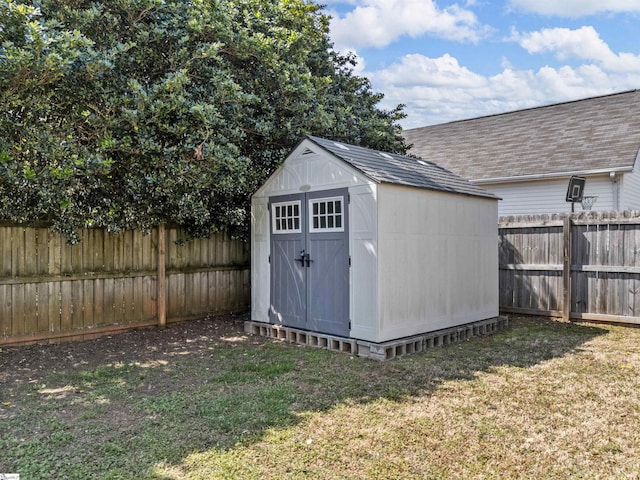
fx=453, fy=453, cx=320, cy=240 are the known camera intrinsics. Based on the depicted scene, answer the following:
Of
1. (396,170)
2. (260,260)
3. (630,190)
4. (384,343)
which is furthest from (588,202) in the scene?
(260,260)

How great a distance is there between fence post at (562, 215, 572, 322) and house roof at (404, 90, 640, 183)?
346 cm

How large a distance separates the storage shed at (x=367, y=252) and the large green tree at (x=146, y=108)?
3.22 feet

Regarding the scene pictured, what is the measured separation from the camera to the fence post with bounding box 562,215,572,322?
7559 mm

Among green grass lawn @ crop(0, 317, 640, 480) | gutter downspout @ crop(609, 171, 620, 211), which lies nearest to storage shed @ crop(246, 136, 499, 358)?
green grass lawn @ crop(0, 317, 640, 480)

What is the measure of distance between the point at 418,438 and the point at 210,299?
5.25 metres

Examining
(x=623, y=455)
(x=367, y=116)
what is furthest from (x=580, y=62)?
(x=623, y=455)

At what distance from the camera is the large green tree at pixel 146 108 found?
4730mm

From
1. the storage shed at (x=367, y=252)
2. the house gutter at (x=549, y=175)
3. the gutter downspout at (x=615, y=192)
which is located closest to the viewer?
the storage shed at (x=367, y=252)

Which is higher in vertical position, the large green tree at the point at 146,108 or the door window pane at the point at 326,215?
the large green tree at the point at 146,108

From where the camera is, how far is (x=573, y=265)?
755cm

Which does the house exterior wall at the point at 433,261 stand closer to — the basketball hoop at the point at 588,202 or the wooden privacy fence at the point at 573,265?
the wooden privacy fence at the point at 573,265

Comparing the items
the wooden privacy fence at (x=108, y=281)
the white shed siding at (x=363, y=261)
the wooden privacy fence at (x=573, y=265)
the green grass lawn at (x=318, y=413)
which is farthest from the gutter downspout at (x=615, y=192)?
the wooden privacy fence at (x=108, y=281)

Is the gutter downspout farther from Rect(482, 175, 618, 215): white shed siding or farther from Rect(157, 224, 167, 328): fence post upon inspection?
Rect(157, 224, 167, 328): fence post

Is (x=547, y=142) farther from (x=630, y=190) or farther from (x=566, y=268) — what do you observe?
(x=566, y=268)
